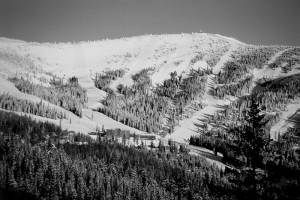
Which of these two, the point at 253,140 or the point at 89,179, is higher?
the point at 253,140

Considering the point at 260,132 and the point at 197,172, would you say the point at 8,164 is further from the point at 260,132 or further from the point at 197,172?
the point at 260,132

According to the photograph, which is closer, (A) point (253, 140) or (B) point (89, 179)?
(A) point (253, 140)

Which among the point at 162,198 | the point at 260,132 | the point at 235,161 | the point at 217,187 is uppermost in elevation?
the point at 260,132

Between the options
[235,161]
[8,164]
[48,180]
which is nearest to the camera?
[235,161]

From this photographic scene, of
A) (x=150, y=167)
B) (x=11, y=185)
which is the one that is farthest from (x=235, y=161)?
(x=150, y=167)

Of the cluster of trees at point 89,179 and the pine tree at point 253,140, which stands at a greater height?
the pine tree at point 253,140

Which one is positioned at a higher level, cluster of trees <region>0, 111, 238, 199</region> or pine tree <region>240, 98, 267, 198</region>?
pine tree <region>240, 98, 267, 198</region>

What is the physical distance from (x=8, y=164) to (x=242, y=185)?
179809mm

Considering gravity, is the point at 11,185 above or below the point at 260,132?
below

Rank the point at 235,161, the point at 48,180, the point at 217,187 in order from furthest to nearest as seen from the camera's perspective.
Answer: the point at 48,180 → the point at 235,161 → the point at 217,187

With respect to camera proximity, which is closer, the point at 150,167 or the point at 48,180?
the point at 48,180

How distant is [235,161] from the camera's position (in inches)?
1250

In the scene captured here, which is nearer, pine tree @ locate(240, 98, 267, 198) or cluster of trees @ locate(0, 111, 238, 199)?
pine tree @ locate(240, 98, 267, 198)

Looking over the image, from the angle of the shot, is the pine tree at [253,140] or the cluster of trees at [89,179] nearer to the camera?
the pine tree at [253,140]
